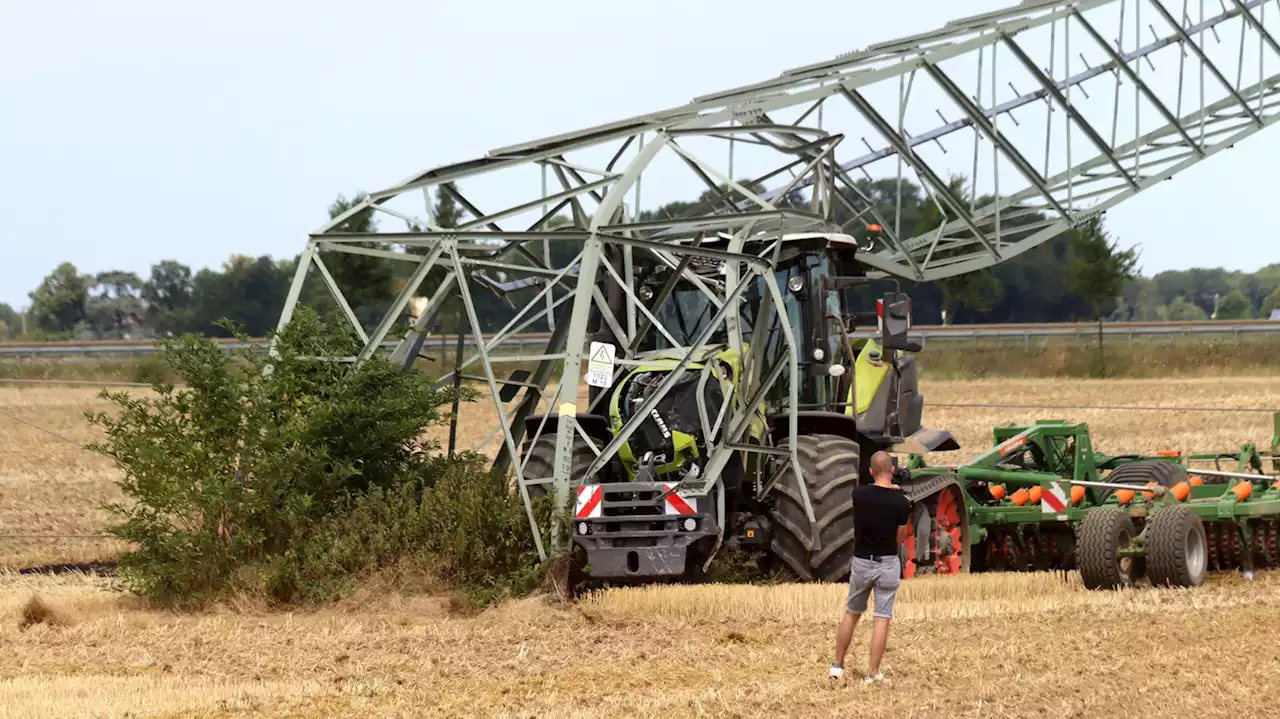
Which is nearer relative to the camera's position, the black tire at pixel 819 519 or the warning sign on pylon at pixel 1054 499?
the black tire at pixel 819 519

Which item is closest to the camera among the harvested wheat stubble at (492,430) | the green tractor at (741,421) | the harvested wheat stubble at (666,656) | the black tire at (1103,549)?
the harvested wheat stubble at (666,656)

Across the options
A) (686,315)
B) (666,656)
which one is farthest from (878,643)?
(686,315)

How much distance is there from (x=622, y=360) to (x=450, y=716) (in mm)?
5551

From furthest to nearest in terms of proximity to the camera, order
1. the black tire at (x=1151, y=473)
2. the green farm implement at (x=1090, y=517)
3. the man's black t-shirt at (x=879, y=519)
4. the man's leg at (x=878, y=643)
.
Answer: the black tire at (x=1151, y=473)
the green farm implement at (x=1090, y=517)
the man's black t-shirt at (x=879, y=519)
the man's leg at (x=878, y=643)

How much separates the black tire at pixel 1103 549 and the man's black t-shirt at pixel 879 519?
13.4 feet

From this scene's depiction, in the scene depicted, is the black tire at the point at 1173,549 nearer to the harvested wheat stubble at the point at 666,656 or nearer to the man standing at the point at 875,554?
the harvested wheat stubble at the point at 666,656

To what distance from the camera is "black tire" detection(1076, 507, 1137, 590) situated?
42.2 ft

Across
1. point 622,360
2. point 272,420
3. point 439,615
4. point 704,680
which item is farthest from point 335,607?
point 704,680

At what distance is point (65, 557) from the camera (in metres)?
16.4

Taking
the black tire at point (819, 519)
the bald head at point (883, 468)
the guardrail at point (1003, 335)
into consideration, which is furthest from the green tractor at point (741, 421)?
the guardrail at point (1003, 335)

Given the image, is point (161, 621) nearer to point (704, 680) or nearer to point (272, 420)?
point (272, 420)

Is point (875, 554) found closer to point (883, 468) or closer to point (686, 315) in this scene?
point (883, 468)

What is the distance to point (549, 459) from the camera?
1371cm

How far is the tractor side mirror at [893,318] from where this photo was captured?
1354cm
